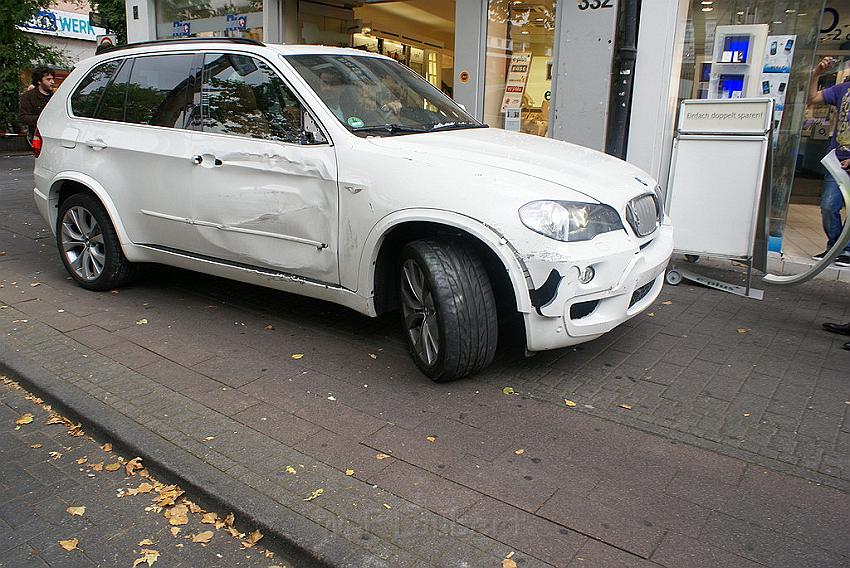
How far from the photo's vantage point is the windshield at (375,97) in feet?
14.6

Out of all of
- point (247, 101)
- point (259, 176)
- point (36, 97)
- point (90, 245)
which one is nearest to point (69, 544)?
point (259, 176)

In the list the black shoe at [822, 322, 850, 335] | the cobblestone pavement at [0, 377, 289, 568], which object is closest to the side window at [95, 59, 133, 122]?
the cobblestone pavement at [0, 377, 289, 568]

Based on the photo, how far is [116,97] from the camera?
5.50m

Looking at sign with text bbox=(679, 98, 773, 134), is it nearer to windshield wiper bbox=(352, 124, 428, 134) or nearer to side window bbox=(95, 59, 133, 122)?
windshield wiper bbox=(352, 124, 428, 134)

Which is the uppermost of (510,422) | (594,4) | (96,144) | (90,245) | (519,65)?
(594,4)

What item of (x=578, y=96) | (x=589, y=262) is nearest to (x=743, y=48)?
(x=578, y=96)

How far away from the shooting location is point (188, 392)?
395 centimetres

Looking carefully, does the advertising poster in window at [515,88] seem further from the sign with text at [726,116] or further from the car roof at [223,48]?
the car roof at [223,48]

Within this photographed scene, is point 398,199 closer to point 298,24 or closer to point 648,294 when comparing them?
point 648,294

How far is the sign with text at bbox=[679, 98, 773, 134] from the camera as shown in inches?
228

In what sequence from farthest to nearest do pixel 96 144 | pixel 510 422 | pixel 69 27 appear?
pixel 69 27, pixel 96 144, pixel 510 422

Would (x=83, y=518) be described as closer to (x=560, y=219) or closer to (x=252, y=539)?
(x=252, y=539)

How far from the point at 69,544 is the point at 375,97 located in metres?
3.21

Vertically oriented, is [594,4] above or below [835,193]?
above
